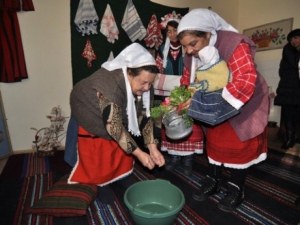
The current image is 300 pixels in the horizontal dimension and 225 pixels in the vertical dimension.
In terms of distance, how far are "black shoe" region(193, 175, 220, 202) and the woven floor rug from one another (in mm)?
36

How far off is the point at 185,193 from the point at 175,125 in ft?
2.05

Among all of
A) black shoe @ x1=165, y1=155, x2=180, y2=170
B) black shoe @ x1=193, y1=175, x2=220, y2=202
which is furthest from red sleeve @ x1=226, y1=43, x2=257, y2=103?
black shoe @ x1=165, y1=155, x2=180, y2=170

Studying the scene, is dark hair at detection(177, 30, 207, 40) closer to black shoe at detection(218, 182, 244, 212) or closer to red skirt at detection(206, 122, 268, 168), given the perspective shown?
red skirt at detection(206, 122, 268, 168)

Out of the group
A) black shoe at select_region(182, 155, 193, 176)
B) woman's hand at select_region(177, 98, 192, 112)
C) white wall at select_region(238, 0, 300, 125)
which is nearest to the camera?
woman's hand at select_region(177, 98, 192, 112)

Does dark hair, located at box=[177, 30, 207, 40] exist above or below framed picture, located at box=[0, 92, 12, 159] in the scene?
above

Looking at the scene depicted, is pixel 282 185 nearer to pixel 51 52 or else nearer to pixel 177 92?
pixel 177 92

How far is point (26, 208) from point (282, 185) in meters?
1.78

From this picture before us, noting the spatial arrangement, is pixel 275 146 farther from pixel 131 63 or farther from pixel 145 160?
pixel 131 63

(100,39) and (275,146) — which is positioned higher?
(100,39)

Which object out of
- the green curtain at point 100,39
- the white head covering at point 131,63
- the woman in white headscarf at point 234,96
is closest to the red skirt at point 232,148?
the woman in white headscarf at point 234,96

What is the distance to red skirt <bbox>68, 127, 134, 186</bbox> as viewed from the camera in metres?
1.44

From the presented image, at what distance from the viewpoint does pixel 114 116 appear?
1.17 m

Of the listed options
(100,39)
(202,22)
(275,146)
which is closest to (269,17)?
(275,146)

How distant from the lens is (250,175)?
195cm
